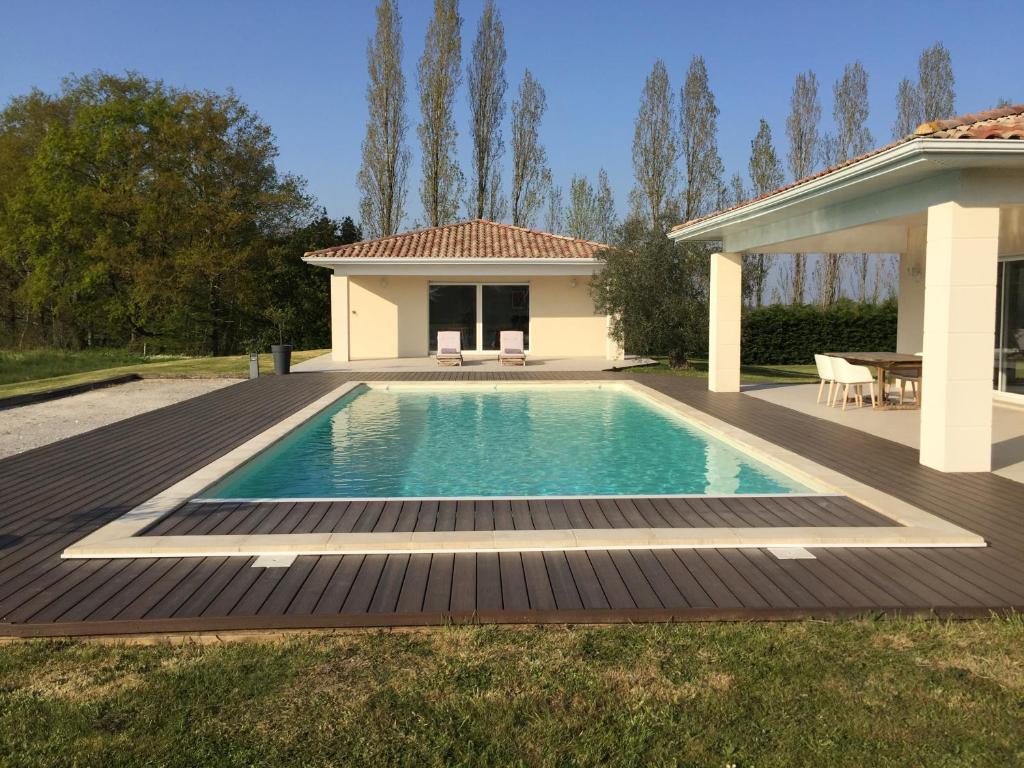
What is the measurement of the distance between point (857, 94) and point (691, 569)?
3215 cm

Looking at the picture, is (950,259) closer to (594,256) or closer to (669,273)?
(669,273)

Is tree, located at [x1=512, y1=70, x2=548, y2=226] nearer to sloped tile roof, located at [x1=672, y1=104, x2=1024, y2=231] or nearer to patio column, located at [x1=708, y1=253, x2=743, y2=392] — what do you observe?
patio column, located at [x1=708, y1=253, x2=743, y2=392]

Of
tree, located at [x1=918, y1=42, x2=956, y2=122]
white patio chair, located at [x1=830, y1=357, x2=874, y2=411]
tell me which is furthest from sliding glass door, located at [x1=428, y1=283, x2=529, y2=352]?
tree, located at [x1=918, y1=42, x2=956, y2=122]

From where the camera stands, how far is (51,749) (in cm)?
296

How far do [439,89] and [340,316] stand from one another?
13.8 meters

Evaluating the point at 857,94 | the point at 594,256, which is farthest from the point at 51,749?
the point at 857,94

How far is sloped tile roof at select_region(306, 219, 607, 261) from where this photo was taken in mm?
21938

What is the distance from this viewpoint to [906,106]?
3134cm

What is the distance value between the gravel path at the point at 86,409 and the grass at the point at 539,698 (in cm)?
721

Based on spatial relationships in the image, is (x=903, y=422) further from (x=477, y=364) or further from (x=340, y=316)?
(x=340, y=316)

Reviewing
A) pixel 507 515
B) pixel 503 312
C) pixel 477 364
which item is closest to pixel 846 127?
pixel 503 312

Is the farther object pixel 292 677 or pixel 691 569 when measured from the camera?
pixel 691 569

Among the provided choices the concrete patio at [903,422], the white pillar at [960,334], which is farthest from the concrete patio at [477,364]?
the white pillar at [960,334]

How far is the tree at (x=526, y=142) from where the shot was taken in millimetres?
33562
